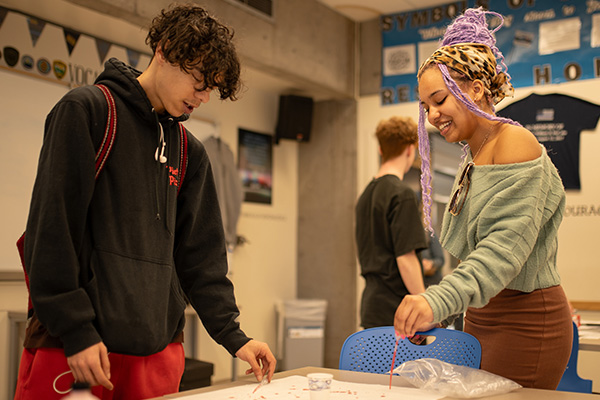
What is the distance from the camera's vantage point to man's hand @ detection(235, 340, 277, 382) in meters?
1.44

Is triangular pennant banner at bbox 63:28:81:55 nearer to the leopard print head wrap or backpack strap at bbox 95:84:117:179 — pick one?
backpack strap at bbox 95:84:117:179

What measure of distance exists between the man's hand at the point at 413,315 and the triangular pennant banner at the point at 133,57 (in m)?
3.35

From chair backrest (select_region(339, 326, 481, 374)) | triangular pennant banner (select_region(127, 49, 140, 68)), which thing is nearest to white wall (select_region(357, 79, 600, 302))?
triangular pennant banner (select_region(127, 49, 140, 68))

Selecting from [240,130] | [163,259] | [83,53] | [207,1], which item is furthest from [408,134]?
[240,130]

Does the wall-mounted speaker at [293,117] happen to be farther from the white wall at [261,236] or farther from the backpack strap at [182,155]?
the backpack strap at [182,155]

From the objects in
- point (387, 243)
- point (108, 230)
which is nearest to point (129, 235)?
point (108, 230)

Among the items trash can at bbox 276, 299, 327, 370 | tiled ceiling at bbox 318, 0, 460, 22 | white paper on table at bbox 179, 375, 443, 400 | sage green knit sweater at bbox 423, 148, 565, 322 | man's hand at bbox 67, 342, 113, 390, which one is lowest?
trash can at bbox 276, 299, 327, 370

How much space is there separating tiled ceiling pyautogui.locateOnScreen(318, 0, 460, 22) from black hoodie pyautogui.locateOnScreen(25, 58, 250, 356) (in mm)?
3945

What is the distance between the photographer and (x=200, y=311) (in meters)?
1.55

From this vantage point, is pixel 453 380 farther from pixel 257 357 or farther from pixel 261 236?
pixel 261 236

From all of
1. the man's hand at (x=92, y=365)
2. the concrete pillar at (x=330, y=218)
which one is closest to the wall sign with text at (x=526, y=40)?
the concrete pillar at (x=330, y=218)

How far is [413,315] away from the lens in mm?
1205

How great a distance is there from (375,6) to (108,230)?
14.3 feet

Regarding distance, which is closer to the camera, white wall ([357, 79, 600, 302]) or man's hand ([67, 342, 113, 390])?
man's hand ([67, 342, 113, 390])
